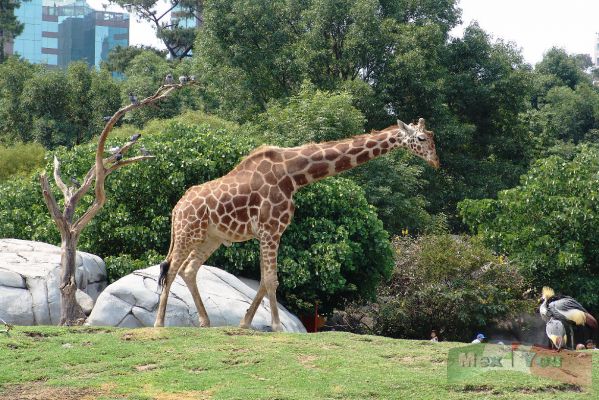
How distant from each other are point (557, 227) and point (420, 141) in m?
10.7

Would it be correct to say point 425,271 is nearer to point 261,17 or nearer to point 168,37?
point 261,17

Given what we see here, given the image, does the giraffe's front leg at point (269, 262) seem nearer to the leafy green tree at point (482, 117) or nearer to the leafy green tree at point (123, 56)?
the leafy green tree at point (482, 117)

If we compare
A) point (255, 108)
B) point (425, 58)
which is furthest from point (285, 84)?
point (425, 58)

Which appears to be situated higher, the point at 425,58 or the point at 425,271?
the point at 425,58

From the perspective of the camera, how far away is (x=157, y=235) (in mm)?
22156

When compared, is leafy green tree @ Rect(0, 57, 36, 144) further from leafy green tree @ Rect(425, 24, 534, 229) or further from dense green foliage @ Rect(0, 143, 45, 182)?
leafy green tree @ Rect(425, 24, 534, 229)

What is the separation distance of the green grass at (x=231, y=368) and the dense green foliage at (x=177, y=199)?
6.95m

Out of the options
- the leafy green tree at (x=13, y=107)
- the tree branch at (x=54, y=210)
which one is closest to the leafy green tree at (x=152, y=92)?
the leafy green tree at (x=13, y=107)

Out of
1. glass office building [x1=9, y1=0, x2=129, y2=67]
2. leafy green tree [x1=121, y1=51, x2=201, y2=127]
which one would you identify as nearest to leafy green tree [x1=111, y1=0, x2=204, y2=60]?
leafy green tree [x1=121, y1=51, x2=201, y2=127]

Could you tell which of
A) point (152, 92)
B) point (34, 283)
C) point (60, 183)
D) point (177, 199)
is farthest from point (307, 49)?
point (34, 283)

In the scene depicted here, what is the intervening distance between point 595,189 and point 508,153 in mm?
14684

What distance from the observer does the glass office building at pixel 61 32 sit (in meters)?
129

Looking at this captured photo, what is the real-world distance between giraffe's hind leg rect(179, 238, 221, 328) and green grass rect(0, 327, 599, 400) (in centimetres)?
119

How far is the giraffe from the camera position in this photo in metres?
15.8
